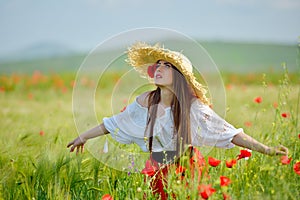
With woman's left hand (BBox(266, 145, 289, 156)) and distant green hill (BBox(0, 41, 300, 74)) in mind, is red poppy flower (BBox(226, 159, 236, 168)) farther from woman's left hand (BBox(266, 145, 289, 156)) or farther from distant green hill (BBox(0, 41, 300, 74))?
distant green hill (BBox(0, 41, 300, 74))

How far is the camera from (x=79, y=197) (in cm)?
290

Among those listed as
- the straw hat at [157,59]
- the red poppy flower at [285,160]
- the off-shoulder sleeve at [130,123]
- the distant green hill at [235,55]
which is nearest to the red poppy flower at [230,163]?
the red poppy flower at [285,160]

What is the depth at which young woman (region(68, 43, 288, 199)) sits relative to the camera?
301cm

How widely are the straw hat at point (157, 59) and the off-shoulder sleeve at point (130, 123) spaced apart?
25 cm

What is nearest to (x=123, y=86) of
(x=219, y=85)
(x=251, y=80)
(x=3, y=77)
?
(x=219, y=85)

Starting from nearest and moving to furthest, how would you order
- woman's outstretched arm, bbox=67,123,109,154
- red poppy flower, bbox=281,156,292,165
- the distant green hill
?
red poppy flower, bbox=281,156,292,165, woman's outstretched arm, bbox=67,123,109,154, the distant green hill

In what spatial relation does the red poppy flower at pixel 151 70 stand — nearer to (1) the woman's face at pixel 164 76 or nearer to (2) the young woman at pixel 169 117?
(2) the young woman at pixel 169 117

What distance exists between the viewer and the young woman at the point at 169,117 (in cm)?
301

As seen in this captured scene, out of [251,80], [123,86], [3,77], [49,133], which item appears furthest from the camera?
[251,80]

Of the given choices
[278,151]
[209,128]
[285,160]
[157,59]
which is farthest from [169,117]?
[285,160]

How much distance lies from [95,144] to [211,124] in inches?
29.8

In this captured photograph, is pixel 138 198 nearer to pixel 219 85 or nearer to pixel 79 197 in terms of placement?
pixel 79 197

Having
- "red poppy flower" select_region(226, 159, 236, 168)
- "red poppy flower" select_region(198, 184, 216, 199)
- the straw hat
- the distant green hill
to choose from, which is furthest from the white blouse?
the distant green hill

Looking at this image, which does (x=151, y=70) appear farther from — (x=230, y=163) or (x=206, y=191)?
(x=206, y=191)
